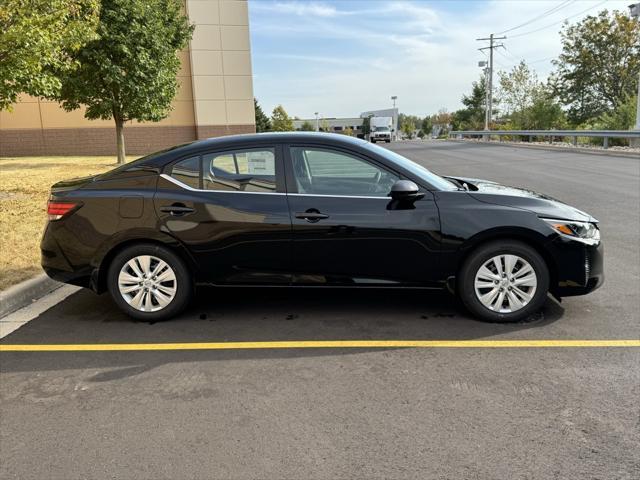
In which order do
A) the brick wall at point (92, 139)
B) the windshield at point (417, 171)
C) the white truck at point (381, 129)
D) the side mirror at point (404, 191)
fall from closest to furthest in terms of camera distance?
the side mirror at point (404, 191) < the windshield at point (417, 171) < the brick wall at point (92, 139) < the white truck at point (381, 129)

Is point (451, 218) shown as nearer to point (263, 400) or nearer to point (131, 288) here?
point (263, 400)

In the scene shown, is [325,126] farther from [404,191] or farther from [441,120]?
[404,191]

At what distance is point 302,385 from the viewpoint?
359 cm

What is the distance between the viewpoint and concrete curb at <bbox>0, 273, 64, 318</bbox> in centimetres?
509

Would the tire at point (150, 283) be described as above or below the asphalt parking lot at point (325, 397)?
above

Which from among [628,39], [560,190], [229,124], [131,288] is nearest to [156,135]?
[229,124]

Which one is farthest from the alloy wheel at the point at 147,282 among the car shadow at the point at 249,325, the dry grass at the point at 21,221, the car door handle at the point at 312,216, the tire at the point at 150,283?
the dry grass at the point at 21,221

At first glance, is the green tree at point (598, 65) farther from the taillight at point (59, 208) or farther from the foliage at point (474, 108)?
the taillight at point (59, 208)

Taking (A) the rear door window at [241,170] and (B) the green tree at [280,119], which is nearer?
(A) the rear door window at [241,170]

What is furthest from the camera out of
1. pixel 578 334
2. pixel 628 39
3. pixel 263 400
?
pixel 628 39

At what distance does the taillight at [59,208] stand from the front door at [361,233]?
1.90 metres

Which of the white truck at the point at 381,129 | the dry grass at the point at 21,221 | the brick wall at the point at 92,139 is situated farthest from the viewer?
the white truck at the point at 381,129

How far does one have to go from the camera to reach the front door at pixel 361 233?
14.9 feet

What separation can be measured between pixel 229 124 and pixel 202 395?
27884mm
